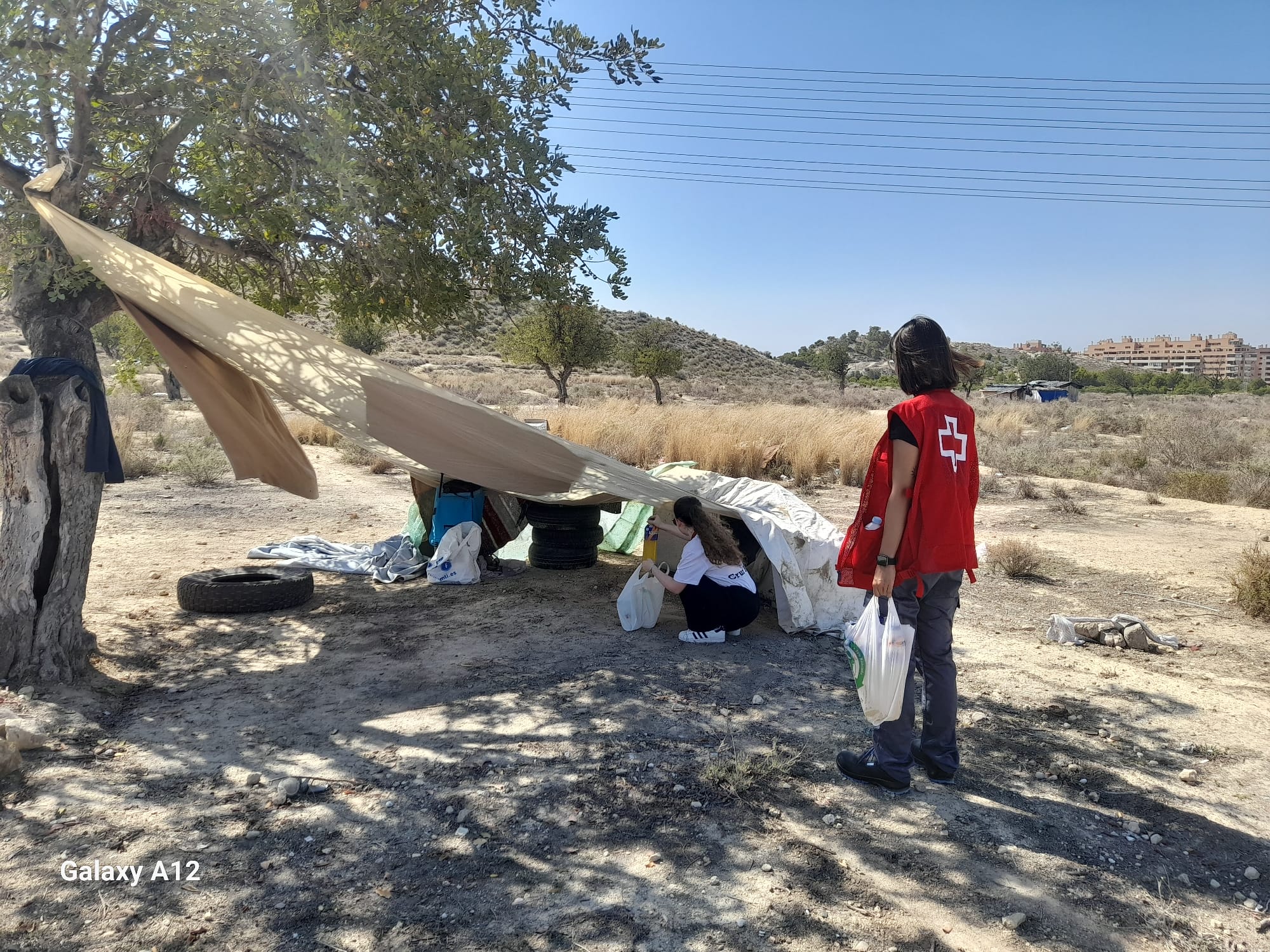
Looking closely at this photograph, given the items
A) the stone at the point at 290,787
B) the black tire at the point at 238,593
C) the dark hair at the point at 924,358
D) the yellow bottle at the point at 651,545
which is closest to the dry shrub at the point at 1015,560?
the yellow bottle at the point at 651,545

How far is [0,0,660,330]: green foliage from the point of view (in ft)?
15.1

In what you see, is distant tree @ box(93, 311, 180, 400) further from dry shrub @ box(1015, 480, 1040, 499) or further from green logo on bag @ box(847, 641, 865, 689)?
dry shrub @ box(1015, 480, 1040, 499)

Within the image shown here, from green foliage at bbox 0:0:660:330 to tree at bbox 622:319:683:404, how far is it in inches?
1035

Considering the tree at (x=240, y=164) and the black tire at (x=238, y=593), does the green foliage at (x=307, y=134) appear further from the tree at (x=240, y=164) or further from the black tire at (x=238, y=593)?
the black tire at (x=238, y=593)

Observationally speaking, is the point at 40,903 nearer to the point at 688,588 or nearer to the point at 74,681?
the point at 74,681

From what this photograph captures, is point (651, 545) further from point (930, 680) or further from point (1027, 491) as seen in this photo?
point (1027, 491)

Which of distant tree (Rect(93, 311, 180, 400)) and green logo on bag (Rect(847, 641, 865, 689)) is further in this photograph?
distant tree (Rect(93, 311, 180, 400))

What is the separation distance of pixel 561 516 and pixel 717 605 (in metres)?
2.32

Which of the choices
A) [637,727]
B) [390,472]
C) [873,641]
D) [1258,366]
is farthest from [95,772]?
[1258,366]

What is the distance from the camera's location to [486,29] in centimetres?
525

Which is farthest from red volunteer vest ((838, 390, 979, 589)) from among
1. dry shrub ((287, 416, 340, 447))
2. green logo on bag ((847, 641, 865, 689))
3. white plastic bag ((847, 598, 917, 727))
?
dry shrub ((287, 416, 340, 447))

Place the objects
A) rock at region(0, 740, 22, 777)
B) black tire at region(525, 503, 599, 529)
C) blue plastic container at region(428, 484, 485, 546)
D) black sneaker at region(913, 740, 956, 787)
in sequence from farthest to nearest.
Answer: black tire at region(525, 503, 599, 529) < blue plastic container at region(428, 484, 485, 546) < black sneaker at region(913, 740, 956, 787) < rock at region(0, 740, 22, 777)

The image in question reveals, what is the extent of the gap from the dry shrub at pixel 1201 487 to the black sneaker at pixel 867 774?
10.7m

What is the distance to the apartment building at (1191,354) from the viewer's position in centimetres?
13475
